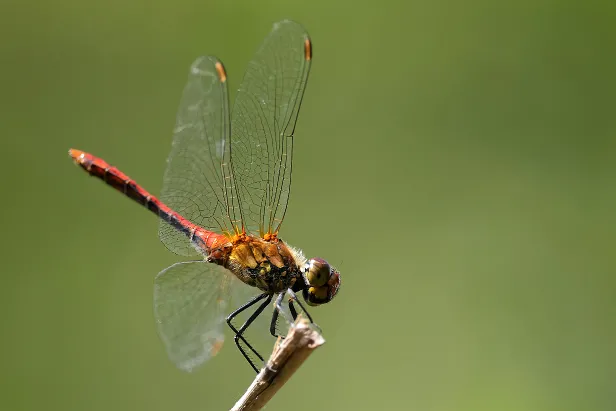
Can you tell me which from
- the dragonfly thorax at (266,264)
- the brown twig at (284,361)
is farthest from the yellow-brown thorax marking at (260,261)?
the brown twig at (284,361)

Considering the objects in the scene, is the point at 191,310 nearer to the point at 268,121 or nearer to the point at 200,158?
the point at 200,158

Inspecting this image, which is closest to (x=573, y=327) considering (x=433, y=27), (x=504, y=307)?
(x=504, y=307)

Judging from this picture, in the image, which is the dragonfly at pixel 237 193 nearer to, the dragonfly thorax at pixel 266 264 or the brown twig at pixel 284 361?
the dragonfly thorax at pixel 266 264

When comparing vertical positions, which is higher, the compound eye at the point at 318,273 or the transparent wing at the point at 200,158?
the transparent wing at the point at 200,158

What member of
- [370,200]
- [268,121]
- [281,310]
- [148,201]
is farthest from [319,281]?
[370,200]

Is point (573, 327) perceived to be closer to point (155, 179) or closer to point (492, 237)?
point (492, 237)

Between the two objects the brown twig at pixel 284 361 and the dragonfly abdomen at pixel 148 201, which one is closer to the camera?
the brown twig at pixel 284 361

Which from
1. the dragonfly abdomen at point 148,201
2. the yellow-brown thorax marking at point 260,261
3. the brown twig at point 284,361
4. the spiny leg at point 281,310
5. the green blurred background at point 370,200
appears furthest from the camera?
the green blurred background at point 370,200
